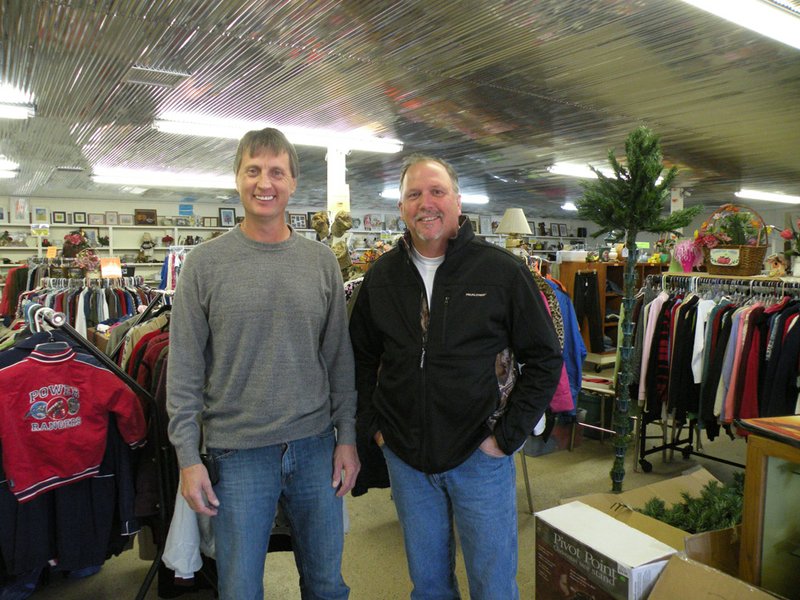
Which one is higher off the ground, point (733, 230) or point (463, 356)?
point (733, 230)

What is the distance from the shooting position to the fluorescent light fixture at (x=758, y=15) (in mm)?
2924

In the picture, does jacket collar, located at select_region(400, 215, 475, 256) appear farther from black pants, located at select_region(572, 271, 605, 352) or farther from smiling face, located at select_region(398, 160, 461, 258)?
black pants, located at select_region(572, 271, 605, 352)

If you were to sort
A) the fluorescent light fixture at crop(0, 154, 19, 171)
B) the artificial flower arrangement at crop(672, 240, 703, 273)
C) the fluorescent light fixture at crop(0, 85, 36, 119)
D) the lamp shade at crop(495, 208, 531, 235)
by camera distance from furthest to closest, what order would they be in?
the fluorescent light fixture at crop(0, 154, 19, 171) < the lamp shade at crop(495, 208, 531, 235) < the fluorescent light fixture at crop(0, 85, 36, 119) < the artificial flower arrangement at crop(672, 240, 703, 273)

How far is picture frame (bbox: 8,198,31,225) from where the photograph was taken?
9.94m

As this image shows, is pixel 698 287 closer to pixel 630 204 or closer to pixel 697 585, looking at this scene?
pixel 630 204

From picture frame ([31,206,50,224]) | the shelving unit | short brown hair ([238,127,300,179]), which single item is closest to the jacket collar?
short brown hair ([238,127,300,179])

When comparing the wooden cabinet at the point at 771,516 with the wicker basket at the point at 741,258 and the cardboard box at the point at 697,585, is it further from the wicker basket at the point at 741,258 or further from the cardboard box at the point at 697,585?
the wicker basket at the point at 741,258

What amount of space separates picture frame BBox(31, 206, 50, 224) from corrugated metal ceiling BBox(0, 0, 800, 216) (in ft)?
12.2

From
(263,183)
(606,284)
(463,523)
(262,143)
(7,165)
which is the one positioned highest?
(7,165)

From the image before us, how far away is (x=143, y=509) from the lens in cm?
193

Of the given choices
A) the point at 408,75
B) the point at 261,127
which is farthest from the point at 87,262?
the point at 408,75

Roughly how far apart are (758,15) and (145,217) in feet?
33.9

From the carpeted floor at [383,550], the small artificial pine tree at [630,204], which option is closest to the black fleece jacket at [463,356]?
the carpeted floor at [383,550]

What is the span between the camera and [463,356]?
4.89 ft
